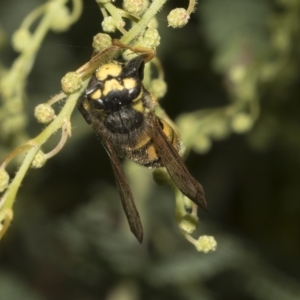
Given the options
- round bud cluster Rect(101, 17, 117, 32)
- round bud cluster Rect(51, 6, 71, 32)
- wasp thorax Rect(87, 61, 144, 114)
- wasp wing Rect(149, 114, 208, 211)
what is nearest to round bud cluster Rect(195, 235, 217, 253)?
wasp wing Rect(149, 114, 208, 211)

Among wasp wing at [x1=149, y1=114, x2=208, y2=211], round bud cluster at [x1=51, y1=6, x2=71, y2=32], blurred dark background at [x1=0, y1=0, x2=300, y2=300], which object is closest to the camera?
wasp wing at [x1=149, y1=114, x2=208, y2=211]

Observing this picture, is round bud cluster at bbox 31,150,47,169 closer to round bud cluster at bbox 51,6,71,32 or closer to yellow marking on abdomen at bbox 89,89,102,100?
yellow marking on abdomen at bbox 89,89,102,100

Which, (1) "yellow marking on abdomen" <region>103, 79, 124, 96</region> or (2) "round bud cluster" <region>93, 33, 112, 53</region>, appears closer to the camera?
(2) "round bud cluster" <region>93, 33, 112, 53</region>

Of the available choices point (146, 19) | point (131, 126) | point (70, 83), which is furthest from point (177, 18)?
point (131, 126)

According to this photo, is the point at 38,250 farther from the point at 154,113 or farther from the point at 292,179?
the point at 154,113

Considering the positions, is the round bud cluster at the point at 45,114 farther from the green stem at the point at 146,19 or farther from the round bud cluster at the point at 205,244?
the round bud cluster at the point at 205,244

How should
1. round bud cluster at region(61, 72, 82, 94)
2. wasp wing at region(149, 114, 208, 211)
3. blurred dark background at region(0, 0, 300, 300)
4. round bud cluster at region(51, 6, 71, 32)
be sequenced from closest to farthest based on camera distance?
1. round bud cluster at region(61, 72, 82, 94)
2. wasp wing at region(149, 114, 208, 211)
3. round bud cluster at region(51, 6, 71, 32)
4. blurred dark background at region(0, 0, 300, 300)
